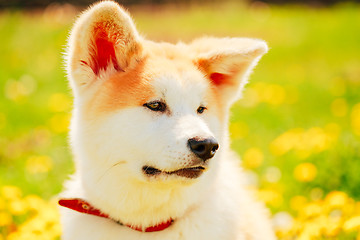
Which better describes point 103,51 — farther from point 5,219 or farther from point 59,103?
point 59,103

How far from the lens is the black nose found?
252cm

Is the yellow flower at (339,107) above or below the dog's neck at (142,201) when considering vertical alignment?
above

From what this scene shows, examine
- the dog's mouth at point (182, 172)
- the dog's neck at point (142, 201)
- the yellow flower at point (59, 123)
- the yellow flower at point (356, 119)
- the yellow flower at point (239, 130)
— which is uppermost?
the yellow flower at point (356, 119)

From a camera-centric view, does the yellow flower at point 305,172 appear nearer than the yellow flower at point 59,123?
Yes

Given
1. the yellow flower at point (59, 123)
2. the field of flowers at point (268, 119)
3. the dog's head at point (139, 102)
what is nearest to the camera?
the dog's head at point (139, 102)

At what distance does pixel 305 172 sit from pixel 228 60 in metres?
1.55

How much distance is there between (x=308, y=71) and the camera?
769 cm

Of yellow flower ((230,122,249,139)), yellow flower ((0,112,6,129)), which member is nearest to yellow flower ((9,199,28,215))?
yellow flower ((0,112,6,129))

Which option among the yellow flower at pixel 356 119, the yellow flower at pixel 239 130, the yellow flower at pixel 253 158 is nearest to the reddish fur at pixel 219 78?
the yellow flower at pixel 253 158

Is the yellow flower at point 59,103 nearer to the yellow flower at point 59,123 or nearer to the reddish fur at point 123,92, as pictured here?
the yellow flower at point 59,123

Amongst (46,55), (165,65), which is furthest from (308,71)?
(165,65)

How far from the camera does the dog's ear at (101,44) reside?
8.93ft

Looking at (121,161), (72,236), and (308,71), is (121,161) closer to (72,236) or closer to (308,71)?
(72,236)

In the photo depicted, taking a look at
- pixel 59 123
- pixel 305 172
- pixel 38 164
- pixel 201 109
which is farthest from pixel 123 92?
pixel 59 123
